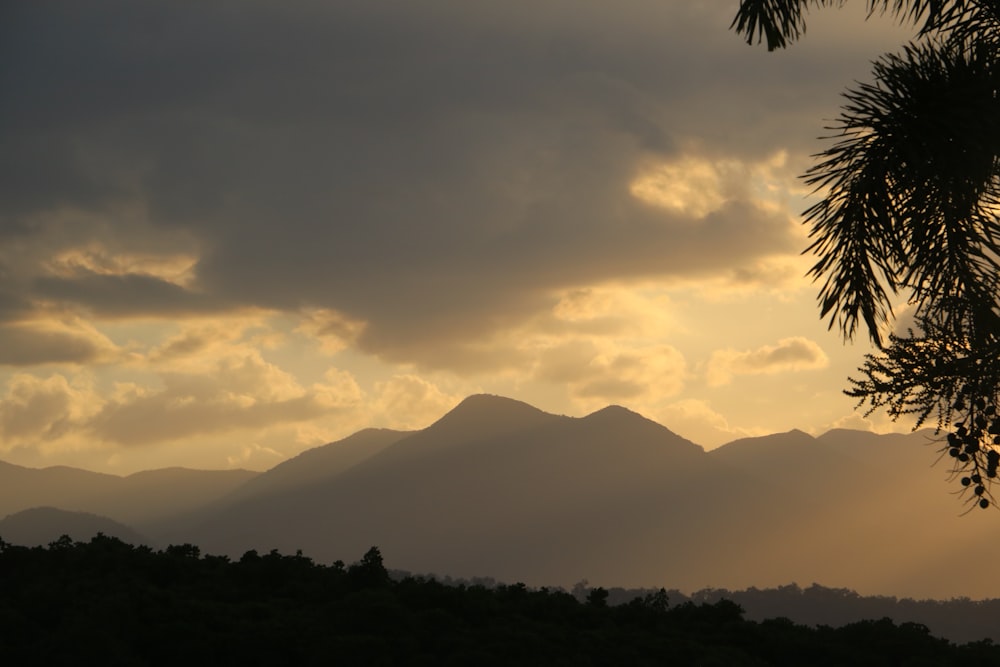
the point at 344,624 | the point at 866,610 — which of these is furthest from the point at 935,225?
the point at 866,610

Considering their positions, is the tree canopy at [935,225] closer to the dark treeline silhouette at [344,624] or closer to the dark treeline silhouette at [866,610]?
the dark treeline silhouette at [344,624]

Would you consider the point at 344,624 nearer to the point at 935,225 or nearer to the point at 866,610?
the point at 935,225

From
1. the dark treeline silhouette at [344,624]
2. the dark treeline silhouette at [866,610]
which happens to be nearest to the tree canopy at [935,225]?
the dark treeline silhouette at [344,624]

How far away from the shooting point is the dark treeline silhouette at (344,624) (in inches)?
639

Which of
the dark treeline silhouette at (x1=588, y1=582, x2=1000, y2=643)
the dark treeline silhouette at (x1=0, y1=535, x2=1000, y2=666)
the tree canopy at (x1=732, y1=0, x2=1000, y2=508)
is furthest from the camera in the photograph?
the dark treeline silhouette at (x1=588, y1=582, x2=1000, y2=643)

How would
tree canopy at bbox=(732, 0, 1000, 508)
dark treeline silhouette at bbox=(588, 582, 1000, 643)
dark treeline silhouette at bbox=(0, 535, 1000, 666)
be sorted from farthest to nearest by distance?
1. dark treeline silhouette at bbox=(588, 582, 1000, 643)
2. dark treeline silhouette at bbox=(0, 535, 1000, 666)
3. tree canopy at bbox=(732, 0, 1000, 508)

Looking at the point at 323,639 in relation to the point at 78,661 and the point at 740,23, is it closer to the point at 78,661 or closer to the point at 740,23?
the point at 78,661

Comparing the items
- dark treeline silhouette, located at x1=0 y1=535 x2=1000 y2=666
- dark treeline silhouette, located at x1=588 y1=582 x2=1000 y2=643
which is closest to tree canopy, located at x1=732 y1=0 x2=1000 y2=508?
dark treeline silhouette, located at x1=0 y1=535 x2=1000 y2=666

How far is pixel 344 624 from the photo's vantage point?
17.4 meters

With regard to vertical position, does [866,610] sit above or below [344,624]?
above

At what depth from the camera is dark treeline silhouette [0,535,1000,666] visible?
1623cm

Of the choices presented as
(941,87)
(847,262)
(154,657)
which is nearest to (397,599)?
(154,657)

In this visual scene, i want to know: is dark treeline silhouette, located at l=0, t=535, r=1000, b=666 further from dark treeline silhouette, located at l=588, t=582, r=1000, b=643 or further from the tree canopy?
dark treeline silhouette, located at l=588, t=582, r=1000, b=643

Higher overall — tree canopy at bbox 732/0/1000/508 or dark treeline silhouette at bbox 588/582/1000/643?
dark treeline silhouette at bbox 588/582/1000/643
